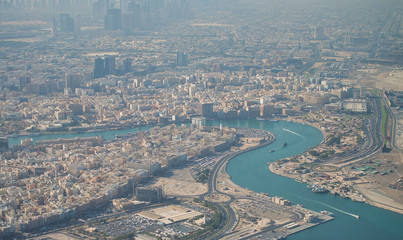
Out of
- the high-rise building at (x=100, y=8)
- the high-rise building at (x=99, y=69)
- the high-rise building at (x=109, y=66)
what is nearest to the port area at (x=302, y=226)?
the high-rise building at (x=99, y=69)

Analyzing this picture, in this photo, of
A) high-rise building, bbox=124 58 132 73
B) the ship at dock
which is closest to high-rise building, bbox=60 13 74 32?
high-rise building, bbox=124 58 132 73

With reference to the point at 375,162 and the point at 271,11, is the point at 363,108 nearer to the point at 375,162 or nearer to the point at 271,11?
the point at 375,162

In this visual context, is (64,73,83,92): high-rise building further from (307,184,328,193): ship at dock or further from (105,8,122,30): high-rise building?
(105,8,122,30): high-rise building

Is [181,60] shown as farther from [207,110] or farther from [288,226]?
[288,226]

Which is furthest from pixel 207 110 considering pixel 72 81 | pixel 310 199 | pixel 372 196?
pixel 372 196

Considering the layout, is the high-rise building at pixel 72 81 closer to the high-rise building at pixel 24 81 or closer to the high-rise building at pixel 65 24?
the high-rise building at pixel 24 81

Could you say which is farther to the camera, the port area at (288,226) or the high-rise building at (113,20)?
the high-rise building at (113,20)

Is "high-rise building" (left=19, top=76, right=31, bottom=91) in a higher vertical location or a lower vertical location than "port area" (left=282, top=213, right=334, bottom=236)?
higher
